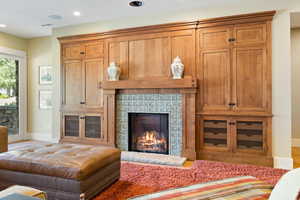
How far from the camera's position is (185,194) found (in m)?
1.33

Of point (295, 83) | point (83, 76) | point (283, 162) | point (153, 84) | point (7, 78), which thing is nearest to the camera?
point (283, 162)

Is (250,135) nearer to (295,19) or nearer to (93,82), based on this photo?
(295,19)

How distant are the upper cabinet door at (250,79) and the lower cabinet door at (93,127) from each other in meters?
2.68

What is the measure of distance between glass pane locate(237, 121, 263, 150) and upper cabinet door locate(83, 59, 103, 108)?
2.72 metres

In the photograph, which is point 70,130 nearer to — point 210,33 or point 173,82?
point 173,82

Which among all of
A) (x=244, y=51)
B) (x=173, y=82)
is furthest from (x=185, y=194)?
(x=244, y=51)

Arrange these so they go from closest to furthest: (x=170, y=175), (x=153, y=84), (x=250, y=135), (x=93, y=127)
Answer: (x=170, y=175), (x=250, y=135), (x=153, y=84), (x=93, y=127)

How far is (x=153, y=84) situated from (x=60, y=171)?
7.59 ft

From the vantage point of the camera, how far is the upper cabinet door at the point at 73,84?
4719mm

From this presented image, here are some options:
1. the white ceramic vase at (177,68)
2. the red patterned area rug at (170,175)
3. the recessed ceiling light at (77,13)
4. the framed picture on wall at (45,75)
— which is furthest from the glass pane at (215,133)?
the framed picture on wall at (45,75)

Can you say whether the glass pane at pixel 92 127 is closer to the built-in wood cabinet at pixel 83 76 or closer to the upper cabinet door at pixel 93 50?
the built-in wood cabinet at pixel 83 76

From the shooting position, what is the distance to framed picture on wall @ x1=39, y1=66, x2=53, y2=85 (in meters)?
5.74

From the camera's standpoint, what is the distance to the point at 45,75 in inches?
228

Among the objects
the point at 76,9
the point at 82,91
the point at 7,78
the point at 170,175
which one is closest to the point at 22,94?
the point at 7,78
